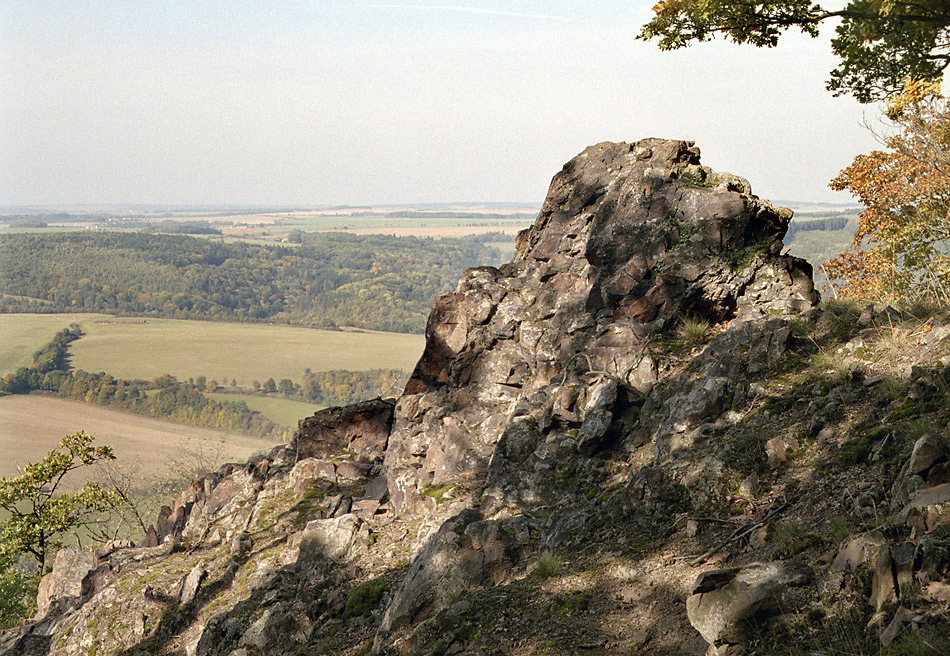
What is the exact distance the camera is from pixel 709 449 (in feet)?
34.8

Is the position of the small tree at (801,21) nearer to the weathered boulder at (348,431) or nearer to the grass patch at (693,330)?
the grass patch at (693,330)

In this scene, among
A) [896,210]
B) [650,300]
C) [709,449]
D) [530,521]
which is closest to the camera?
[709,449]

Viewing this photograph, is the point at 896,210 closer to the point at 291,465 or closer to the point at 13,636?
the point at 291,465

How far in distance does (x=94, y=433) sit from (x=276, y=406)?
41.5m

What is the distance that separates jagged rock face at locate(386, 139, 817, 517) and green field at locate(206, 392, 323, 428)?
128 meters

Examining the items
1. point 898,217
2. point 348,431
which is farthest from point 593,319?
point 898,217

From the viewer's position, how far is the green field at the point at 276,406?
471 ft

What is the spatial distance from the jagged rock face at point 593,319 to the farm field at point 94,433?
9335cm

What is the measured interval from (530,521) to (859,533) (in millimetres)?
6458

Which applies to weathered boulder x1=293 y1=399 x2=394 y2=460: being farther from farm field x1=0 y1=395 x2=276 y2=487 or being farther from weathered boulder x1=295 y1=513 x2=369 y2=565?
farm field x1=0 y1=395 x2=276 y2=487

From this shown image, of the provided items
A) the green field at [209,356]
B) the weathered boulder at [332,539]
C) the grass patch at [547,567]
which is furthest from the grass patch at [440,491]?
the green field at [209,356]

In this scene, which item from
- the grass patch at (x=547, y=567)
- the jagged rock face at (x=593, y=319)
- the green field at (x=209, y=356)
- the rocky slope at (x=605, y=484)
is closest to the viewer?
the rocky slope at (x=605, y=484)

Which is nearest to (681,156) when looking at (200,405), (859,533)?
(859,533)

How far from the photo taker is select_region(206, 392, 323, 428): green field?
144 metres
